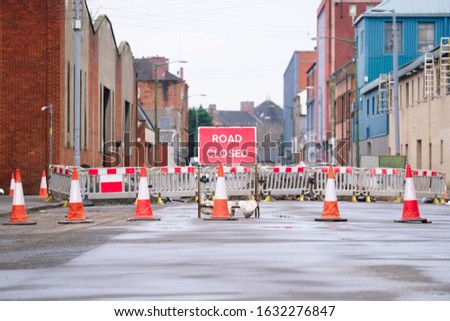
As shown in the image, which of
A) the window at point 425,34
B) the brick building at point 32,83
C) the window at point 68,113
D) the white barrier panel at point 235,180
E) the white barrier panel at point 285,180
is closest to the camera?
the white barrier panel at point 235,180

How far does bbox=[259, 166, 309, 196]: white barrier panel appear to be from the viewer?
4209 cm

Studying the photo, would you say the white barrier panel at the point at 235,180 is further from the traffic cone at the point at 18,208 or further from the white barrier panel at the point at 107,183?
the traffic cone at the point at 18,208

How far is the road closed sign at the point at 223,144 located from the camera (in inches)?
1057

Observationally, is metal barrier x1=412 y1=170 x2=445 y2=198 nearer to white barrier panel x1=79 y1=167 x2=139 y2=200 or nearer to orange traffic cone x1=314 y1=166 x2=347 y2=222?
white barrier panel x1=79 y1=167 x2=139 y2=200

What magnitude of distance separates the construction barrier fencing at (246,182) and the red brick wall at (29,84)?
10879mm

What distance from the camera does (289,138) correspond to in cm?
Answer: 17950

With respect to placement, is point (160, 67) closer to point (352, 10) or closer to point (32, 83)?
point (352, 10)

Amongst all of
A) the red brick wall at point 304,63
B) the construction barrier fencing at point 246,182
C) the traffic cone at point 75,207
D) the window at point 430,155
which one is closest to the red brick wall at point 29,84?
the construction barrier fencing at point 246,182

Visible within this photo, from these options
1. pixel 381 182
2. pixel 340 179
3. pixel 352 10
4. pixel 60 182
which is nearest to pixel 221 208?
pixel 60 182

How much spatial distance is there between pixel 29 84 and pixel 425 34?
4316cm

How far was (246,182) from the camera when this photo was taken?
41.2m

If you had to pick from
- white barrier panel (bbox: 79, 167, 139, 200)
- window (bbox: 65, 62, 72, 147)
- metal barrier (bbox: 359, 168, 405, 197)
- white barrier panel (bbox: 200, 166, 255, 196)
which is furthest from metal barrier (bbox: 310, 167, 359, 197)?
window (bbox: 65, 62, 72, 147)

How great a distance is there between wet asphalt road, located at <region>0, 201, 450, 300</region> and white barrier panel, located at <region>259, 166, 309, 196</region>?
851 inches

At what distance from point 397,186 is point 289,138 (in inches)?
5395
